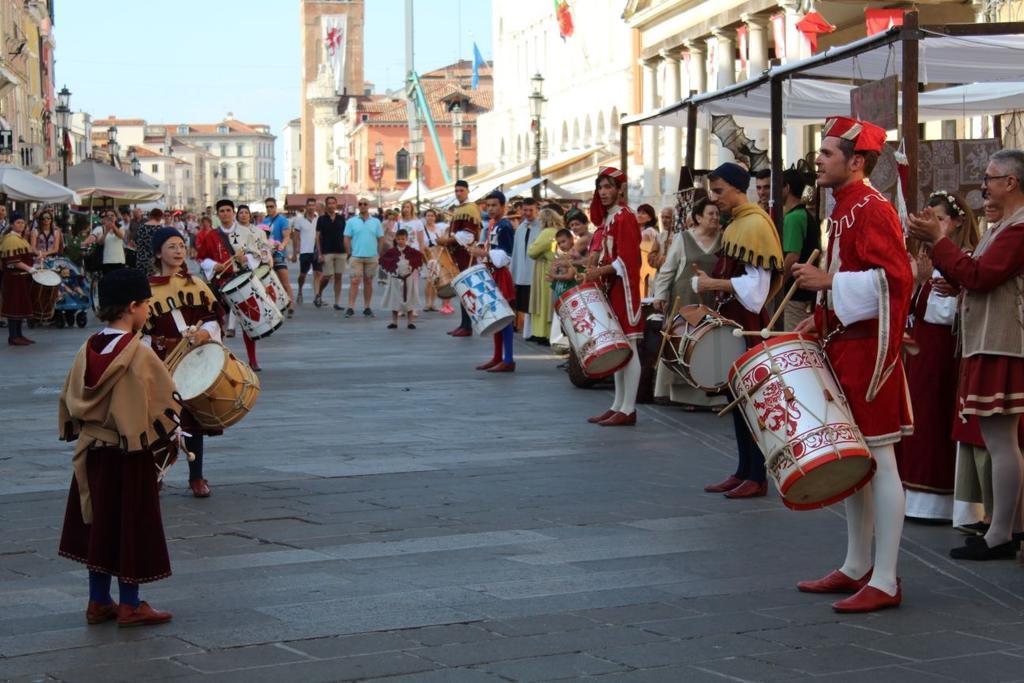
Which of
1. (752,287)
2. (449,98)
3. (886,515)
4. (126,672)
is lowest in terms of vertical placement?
(126,672)

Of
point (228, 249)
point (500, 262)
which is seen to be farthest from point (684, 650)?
point (500, 262)

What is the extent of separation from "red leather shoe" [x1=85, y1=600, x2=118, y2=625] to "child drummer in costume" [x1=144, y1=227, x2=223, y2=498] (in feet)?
8.32

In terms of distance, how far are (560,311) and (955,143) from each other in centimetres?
297

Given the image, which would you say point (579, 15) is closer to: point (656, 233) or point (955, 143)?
point (656, 233)

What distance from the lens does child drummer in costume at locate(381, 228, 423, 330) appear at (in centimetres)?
2148

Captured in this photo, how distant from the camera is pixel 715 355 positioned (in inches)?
347

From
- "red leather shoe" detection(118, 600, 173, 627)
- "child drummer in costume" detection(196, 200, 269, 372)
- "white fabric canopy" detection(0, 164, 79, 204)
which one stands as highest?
"white fabric canopy" detection(0, 164, 79, 204)

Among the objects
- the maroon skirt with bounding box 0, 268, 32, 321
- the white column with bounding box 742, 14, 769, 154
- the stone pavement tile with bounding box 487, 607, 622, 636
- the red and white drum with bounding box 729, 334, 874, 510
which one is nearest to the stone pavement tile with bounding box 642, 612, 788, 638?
the stone pavement tile with bounding box 487, 607, 622, 636

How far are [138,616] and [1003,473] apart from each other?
143 inches

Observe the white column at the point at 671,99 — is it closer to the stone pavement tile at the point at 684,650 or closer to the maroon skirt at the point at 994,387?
the maroon skirt at the point at 994,387

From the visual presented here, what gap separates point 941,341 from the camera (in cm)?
774

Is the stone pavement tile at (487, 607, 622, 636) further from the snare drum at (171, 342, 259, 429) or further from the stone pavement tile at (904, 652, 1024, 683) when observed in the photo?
the snare drum at (171, 342, 259, 429)

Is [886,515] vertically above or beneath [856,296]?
beneath

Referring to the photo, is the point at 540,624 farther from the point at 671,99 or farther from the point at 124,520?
the point at 671,99
